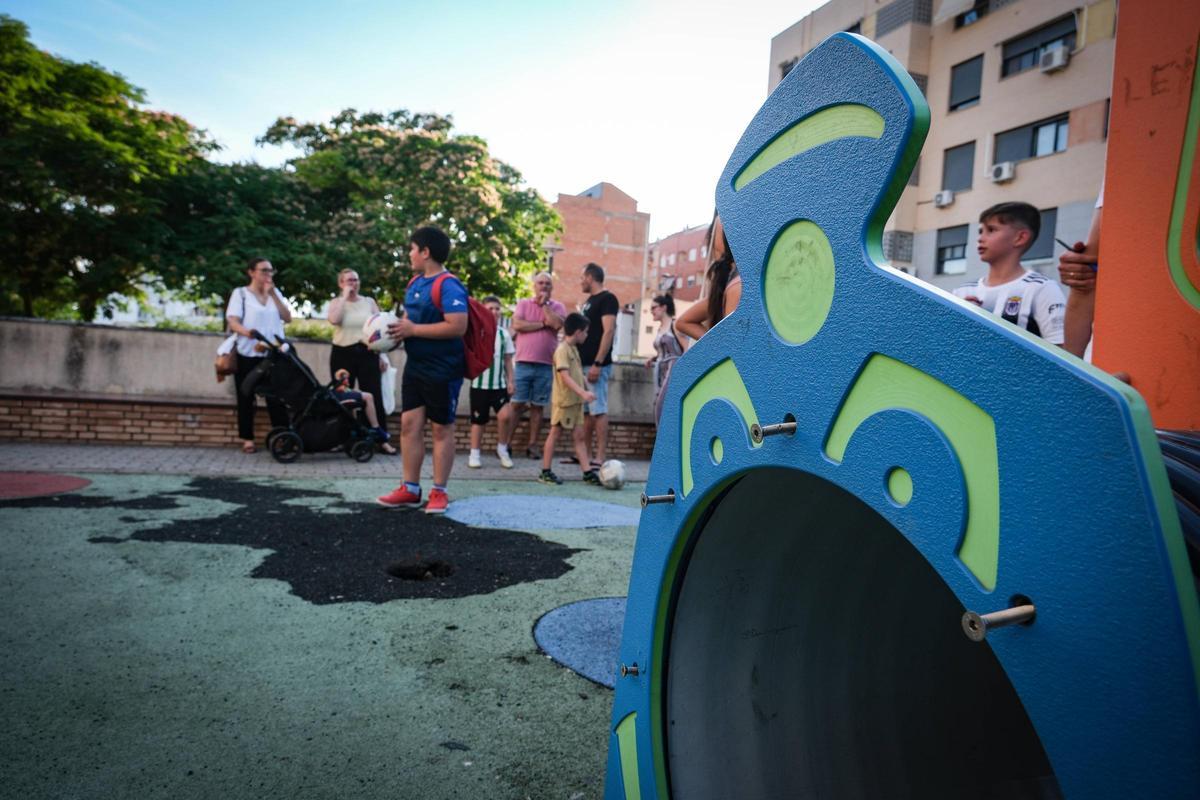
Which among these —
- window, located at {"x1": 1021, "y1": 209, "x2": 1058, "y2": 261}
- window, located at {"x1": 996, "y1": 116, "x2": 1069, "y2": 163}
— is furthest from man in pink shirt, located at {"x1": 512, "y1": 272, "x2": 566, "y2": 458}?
window, located at {"x1": 996, "y1": 116, "x2": 1069, "y2": 163}

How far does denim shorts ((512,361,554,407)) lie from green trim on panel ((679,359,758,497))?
22.9ft

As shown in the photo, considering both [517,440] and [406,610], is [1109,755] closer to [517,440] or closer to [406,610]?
[406,610]

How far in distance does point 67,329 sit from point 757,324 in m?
9.96

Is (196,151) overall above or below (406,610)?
above

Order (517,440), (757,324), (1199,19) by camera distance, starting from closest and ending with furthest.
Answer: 1. (757,324)
2. (1199,19)
3. (517,440)

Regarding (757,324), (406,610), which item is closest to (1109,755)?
(757,324)

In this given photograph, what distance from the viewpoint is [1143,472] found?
0.67m

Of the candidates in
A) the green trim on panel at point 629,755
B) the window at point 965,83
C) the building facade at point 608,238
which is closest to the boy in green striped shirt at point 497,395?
the green trim on panel at point 629,755

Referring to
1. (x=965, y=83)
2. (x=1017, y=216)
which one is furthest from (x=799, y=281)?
(x=965, y=83)

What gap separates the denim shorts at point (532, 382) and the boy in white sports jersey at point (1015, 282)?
5350mm

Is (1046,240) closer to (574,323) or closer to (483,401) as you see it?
(574,323)

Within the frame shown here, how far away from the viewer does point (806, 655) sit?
5.23 ft

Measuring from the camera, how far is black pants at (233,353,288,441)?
26.8 ft

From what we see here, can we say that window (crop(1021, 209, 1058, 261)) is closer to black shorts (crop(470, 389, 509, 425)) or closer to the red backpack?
black shorts (crop(470, 389, 509, 425))
